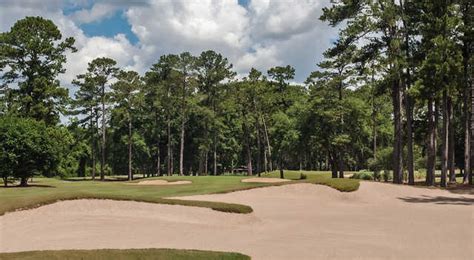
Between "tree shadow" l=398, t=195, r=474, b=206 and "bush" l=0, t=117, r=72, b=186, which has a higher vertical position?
"bush" l=0, t=117, r=72, b=186

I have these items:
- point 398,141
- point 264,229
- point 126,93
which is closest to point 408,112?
point 398,141

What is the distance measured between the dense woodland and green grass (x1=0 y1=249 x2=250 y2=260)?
1090 inches

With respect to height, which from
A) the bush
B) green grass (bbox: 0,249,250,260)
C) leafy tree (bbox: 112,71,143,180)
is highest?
leafy tree (bbox: 112,71,143,180)

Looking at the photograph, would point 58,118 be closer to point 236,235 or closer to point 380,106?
point 236,235

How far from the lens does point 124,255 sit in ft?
32.3

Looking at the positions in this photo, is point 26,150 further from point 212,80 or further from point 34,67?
point 212,80

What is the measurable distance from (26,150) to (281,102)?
5418cm

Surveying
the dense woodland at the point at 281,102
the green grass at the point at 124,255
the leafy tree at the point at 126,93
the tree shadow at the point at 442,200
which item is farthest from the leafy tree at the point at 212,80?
the green grass at the point at 124,255

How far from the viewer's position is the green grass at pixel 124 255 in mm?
9297

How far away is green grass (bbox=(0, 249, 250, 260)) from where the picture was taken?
9.30 m

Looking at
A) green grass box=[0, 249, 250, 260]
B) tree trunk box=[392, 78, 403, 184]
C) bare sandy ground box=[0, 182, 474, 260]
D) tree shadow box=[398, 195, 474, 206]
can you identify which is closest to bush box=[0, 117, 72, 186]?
bare sandy ground box=[0, 182, 474, 260]

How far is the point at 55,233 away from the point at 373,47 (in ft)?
103

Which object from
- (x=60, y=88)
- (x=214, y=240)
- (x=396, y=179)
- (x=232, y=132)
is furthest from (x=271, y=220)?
(x=232, y=132)

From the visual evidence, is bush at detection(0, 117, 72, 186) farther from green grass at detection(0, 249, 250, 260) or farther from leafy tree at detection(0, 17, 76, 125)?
green grass at detection(0, 249, 250, 260)
